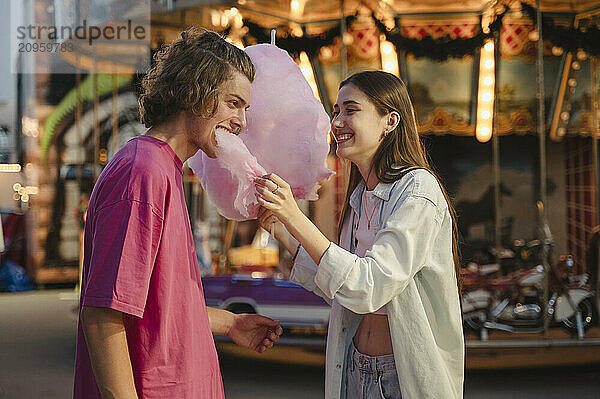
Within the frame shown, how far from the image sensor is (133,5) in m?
5.85

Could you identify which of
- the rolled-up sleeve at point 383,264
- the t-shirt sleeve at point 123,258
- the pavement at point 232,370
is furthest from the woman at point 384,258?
the pavement at point 232,370

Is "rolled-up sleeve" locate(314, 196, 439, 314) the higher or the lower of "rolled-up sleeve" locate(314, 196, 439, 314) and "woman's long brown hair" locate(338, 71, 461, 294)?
the lower

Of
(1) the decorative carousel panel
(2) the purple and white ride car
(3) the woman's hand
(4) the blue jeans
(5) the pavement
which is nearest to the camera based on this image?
(3) the woman's hand

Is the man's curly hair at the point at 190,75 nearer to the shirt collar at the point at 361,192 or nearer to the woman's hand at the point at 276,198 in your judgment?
the woman's hand at the point at 276,198

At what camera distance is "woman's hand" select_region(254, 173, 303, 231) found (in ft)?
5.19

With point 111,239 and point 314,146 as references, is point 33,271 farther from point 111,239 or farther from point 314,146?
point 111,239

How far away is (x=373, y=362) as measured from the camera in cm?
183

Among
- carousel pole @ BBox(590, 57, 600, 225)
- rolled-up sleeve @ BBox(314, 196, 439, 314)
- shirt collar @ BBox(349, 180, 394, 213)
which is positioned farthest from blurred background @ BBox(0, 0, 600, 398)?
rolled-up sleeve @ BBox(314, 196, 439, 314)

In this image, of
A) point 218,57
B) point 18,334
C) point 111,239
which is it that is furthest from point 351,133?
point 18,334

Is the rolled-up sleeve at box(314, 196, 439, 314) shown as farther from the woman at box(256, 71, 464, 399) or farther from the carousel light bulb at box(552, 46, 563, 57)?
the carousel light bulb at box(552, 46, 563, 57)

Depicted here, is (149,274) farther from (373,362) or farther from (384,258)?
(373,362)

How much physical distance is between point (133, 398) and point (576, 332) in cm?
494

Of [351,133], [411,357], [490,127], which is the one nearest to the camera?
[411,357]

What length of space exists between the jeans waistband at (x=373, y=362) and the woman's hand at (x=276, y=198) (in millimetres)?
Result: 512
